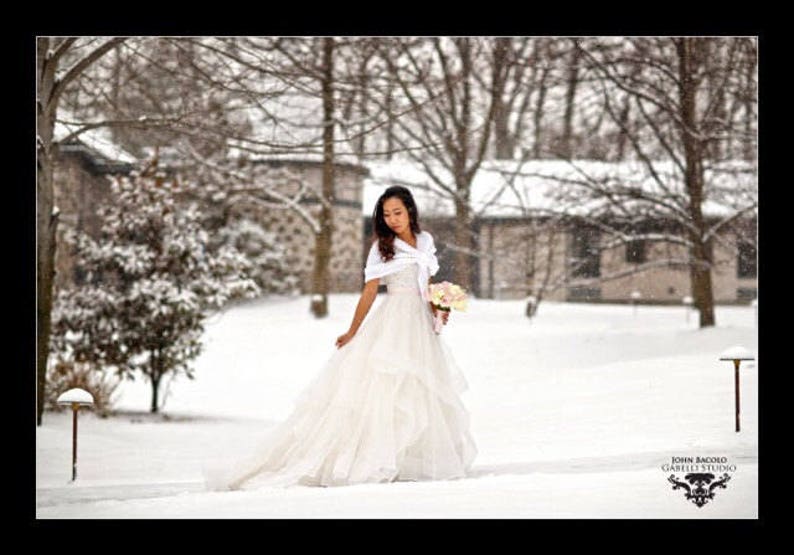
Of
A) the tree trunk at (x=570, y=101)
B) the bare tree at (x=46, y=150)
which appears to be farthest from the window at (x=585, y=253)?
the bare tree at (x=46, y=150)

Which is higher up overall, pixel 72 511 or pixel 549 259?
pixel 549 259

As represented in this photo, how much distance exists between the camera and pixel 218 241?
10.4 meters

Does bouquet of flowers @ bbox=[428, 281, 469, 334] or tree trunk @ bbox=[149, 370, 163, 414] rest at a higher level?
bouquet of flowers @ bbox=[428, 281, 469, 334]

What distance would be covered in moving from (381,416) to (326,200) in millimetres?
3528

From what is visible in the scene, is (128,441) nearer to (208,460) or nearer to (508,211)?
(208,460)

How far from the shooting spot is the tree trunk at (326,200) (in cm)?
793

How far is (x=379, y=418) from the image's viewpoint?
5719 millimetres

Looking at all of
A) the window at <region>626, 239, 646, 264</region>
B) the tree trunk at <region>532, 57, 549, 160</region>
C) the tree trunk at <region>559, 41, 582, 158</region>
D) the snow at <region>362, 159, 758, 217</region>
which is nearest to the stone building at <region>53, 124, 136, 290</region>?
the snow at <region>362, 159, 758, 217</region>

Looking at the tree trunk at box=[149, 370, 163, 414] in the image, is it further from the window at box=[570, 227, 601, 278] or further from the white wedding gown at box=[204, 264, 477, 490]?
the white wedding gown at box=[204, 264, 477, 490]

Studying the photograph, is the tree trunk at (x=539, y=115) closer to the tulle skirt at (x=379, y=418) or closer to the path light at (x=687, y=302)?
the path light at (x=687, y=302)

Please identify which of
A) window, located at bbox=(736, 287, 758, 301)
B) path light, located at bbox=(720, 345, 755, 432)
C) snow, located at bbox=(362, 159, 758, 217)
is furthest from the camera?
snow, located at bbox=(362, 159, 758, 217)

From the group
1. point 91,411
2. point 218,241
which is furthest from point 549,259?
point 91,411

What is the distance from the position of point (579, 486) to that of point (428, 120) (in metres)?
2.88

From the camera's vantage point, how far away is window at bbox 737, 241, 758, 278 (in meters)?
8.73
